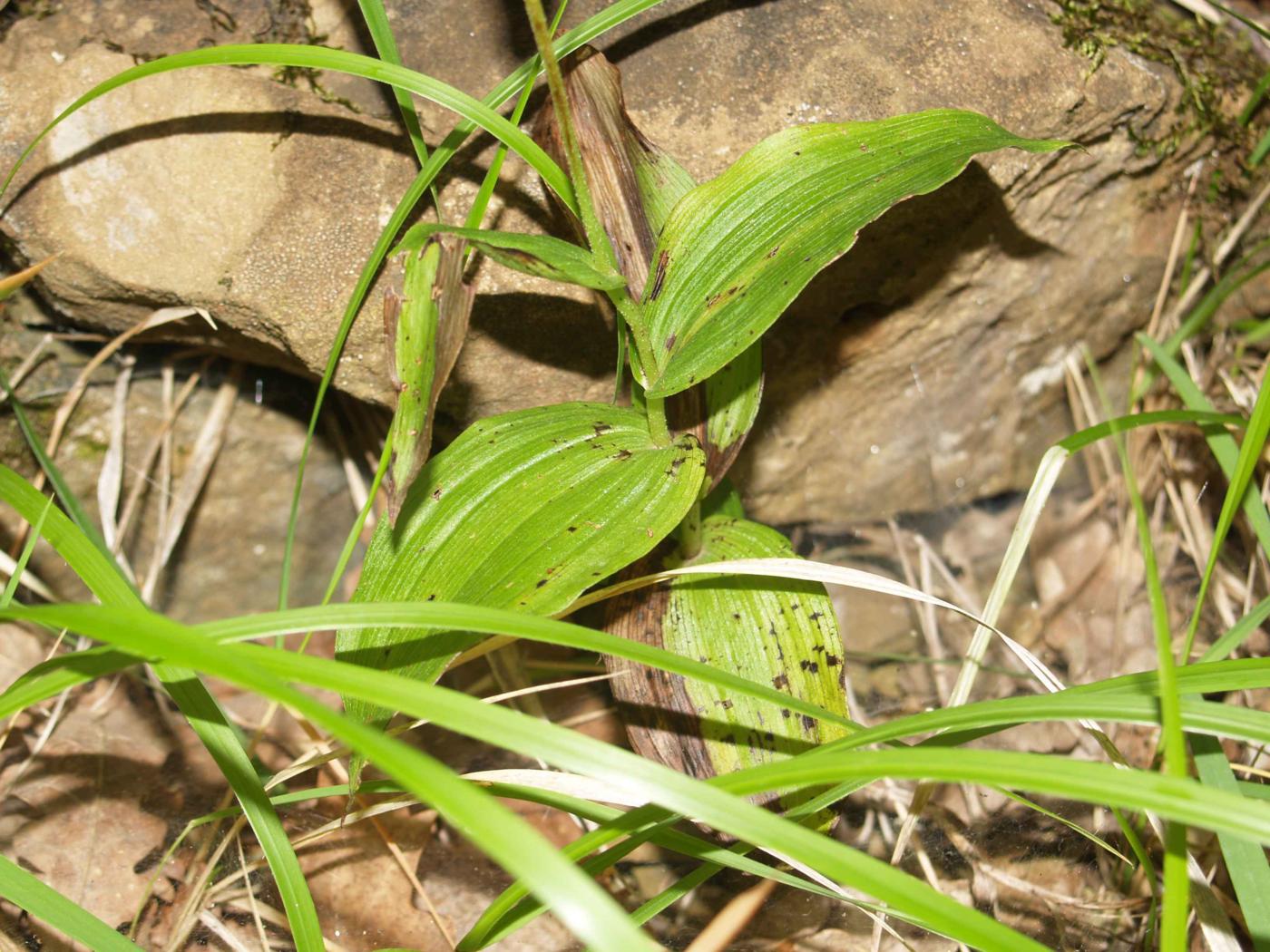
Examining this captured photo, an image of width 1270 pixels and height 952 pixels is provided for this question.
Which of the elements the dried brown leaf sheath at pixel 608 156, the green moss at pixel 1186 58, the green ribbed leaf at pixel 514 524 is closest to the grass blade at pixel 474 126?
the dried brown leaf sheath at pixel 608 156

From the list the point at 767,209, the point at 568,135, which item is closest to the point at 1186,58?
the point at 767,209

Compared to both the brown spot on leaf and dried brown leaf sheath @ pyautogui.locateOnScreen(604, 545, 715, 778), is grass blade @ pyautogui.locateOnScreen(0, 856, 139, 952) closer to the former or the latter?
dried brown leaf sheath @ pyautogui.locateOnScreen(604, 545, 715, 778)

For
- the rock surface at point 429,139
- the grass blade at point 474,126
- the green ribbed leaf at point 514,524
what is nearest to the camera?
the green ribbed leaf at point 514,524

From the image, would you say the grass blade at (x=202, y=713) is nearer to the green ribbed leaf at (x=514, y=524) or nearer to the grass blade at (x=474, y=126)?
the green ribbed leaf at (x=514, y=524)

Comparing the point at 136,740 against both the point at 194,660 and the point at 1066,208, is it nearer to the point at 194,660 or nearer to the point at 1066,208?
the point at 194,660

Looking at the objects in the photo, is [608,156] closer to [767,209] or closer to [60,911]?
[767,209]

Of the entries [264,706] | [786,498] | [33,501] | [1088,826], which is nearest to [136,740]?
[264,706]

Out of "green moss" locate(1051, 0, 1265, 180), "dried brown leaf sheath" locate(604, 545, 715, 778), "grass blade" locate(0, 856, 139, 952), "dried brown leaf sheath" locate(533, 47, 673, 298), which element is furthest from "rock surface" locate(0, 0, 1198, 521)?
"grass blade" locate(0, 856, 139, 952)
